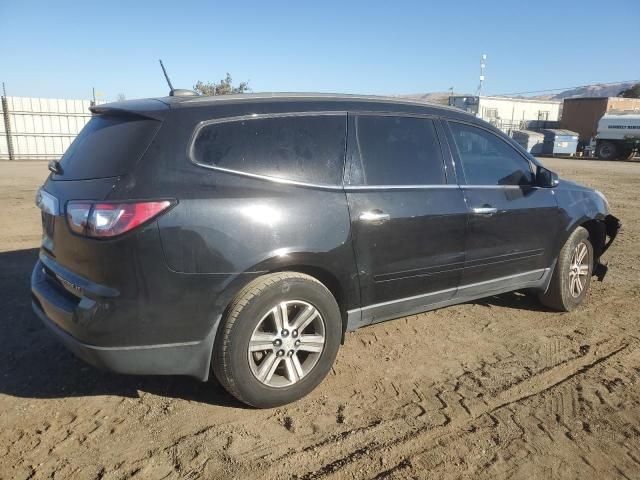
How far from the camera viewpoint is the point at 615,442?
8.96ft

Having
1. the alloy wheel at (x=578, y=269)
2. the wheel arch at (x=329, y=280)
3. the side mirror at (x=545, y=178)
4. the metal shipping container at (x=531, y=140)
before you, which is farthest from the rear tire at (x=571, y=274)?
the metal shipping container at (x=531, y=140)

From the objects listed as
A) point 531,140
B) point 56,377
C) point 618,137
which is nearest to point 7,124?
point 56,377

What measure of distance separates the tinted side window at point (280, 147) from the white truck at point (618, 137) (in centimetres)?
3368

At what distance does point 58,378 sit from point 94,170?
4.81ft

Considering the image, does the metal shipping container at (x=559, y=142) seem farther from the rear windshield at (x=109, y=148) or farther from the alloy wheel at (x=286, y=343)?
the rear windshield at (x=109, y=148)

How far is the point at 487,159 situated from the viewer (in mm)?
4039

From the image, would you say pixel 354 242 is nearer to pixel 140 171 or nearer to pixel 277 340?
pixel 277 340

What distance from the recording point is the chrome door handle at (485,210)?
12.3ft

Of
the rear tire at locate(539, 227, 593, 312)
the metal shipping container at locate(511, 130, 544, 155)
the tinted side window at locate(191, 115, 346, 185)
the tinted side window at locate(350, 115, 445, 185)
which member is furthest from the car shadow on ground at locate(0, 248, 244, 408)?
the metal shipping container at locate(511, 130, 544, 155)

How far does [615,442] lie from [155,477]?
7.84 ft

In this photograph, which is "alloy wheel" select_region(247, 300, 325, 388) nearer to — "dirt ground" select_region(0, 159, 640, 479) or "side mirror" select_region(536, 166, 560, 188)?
"dirt ground" select_region(0, 159, 640, 479)

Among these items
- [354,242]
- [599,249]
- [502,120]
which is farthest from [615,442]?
[502,120]

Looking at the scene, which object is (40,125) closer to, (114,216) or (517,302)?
(517,302)

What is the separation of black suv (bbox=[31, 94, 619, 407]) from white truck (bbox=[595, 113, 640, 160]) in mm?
32628
